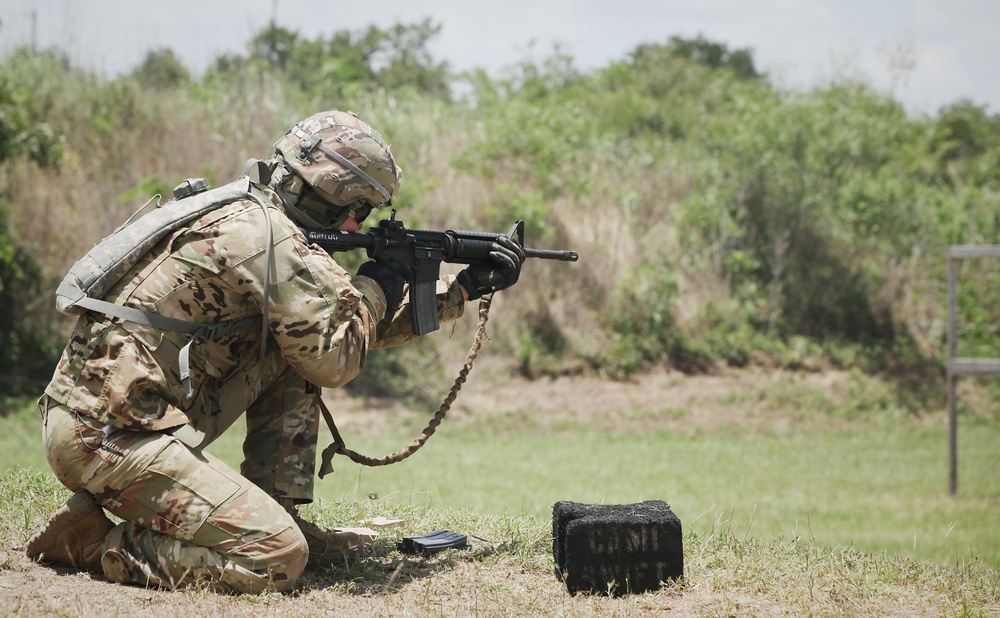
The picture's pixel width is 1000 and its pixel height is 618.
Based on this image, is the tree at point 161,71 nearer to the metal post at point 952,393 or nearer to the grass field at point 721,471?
the grass field at point 721,471

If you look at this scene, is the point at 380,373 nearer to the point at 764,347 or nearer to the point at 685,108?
the point at 764,347

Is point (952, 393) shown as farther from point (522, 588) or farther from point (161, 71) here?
point (161, 71)

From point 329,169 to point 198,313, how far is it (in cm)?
88

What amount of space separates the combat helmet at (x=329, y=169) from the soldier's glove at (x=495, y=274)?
2.14 feet

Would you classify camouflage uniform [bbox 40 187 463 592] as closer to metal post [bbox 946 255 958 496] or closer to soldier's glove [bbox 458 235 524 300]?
soldier's glove [bbox 458 235 524 300]

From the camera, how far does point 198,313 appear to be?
14.3 feet

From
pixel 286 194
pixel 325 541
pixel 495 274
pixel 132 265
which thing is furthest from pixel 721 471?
pixel 132 265

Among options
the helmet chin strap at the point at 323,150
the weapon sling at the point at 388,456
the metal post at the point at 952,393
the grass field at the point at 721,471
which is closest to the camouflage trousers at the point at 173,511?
the weapon sling at the point at 388,456

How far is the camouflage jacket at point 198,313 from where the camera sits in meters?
4.20

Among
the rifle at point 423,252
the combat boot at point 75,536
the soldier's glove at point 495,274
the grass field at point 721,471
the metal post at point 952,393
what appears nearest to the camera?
the combat boot at point 75,536

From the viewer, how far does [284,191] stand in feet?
15.5

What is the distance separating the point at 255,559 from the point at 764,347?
13.1 metres

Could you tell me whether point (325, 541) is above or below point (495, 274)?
below

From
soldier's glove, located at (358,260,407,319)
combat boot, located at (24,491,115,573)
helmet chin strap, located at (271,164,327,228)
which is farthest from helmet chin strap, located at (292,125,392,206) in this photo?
combat boot, located at (24,491,115,573)
